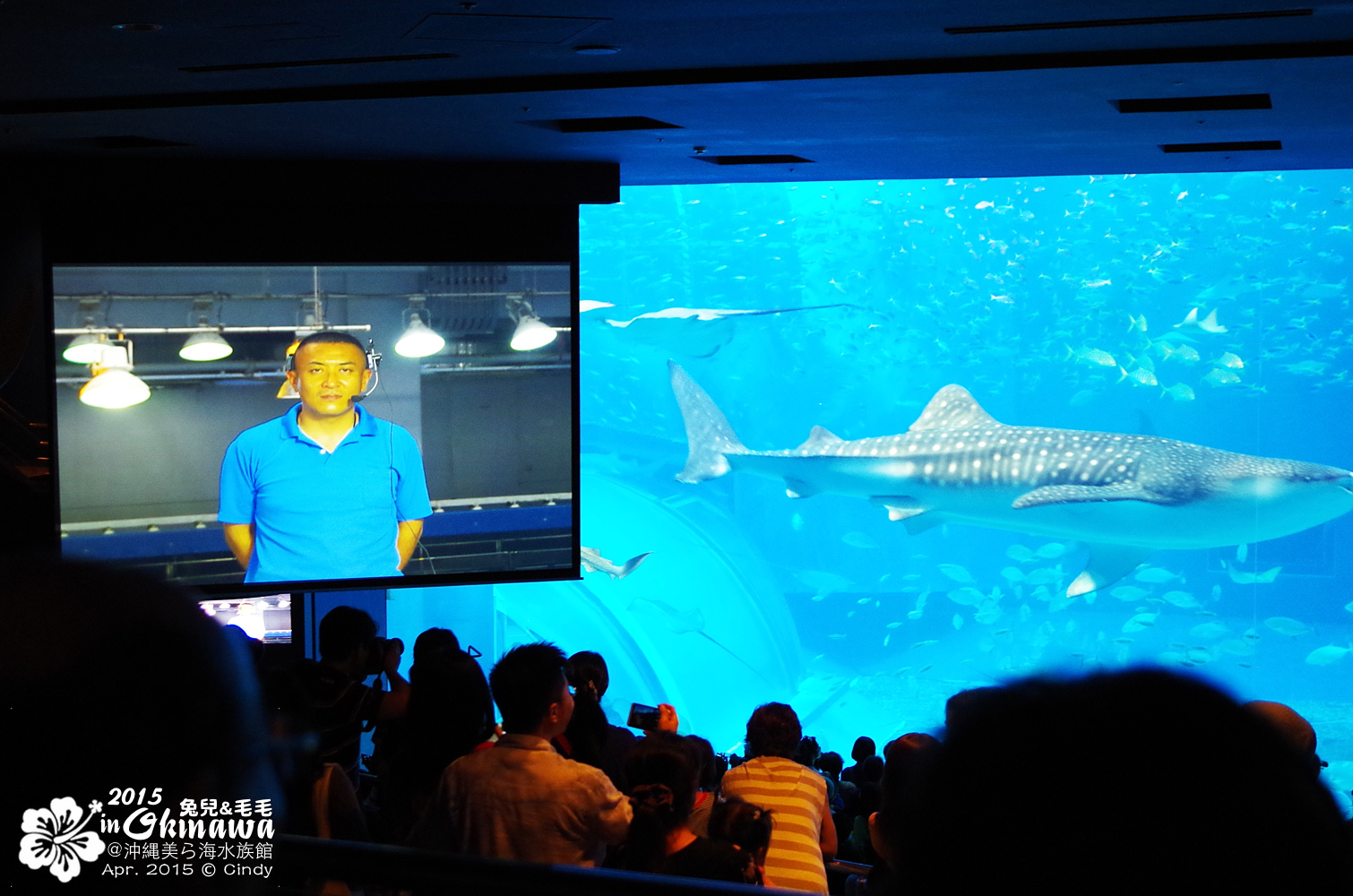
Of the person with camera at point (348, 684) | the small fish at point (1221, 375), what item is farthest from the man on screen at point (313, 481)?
the small fish at point (1221, 375)

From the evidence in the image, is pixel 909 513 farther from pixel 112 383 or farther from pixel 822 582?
pixel 822 582

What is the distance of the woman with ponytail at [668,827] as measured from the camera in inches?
91.2

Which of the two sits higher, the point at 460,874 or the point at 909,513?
the point at 460,874

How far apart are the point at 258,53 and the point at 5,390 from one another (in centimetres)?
316

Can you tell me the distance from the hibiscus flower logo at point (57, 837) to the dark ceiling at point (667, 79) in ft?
9.65

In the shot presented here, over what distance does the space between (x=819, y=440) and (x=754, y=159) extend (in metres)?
6.71

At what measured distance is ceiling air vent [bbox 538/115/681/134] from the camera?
509 cm

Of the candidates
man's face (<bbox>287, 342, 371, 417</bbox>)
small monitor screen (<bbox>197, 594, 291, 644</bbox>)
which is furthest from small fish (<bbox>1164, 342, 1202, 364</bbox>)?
small monitor screen (<bbox>197, 594, 291, 644</bbox>)

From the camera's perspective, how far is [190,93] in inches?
172

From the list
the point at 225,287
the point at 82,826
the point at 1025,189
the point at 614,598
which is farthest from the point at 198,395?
the point at 1025,189

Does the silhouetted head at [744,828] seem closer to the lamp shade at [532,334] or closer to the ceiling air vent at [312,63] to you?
the ceiling air vent at [312,63]

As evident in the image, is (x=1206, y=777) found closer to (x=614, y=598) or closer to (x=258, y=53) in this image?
(x=258, y=53)

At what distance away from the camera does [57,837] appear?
1.80ft

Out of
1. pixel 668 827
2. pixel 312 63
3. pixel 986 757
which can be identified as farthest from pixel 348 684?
pixel 986 757
